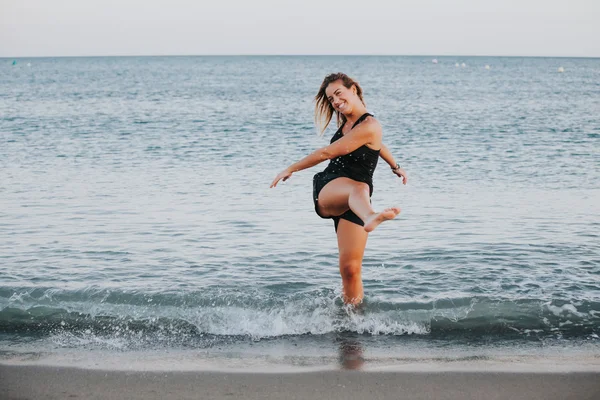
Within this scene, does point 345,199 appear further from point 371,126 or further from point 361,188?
point 371,126

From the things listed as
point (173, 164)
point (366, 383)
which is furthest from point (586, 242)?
point (173, 164)

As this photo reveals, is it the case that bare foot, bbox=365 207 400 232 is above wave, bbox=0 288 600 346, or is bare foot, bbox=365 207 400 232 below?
above

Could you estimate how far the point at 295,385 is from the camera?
4.57 meters

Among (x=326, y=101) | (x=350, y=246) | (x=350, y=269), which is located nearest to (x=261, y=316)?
(x=350, y=269)

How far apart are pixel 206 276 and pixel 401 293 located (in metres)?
2.04

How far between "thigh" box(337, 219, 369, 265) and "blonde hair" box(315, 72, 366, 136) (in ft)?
2.52

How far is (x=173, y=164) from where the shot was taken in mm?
17047

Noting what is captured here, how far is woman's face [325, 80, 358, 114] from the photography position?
5.62 m

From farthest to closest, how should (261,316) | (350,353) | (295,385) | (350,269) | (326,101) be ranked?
(261,316), (350,269), (326,101), (350,353), (295,385)

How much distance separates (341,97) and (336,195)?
0.76m

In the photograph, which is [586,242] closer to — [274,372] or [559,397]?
[559,397]

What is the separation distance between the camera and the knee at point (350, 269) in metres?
5.91

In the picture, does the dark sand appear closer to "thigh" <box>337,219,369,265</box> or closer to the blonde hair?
"thigh" <box>337,219,369,265</box>

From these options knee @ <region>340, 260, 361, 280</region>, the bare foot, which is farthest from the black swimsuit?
the bare foot
